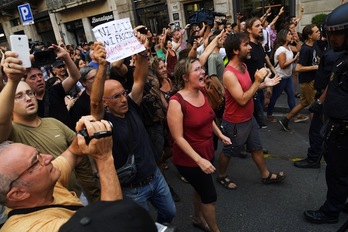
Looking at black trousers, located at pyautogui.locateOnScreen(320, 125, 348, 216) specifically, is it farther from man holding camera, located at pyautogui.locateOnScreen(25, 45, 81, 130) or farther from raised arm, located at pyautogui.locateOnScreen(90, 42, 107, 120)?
man holding camera, located at pyautogui.locateOnScreen(25, 45, 81, 130)

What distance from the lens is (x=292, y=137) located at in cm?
452

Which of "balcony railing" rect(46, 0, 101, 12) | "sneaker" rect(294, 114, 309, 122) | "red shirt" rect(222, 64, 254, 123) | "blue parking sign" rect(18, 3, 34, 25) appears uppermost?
"balcony railing" rect(46, 0, 101, 12)

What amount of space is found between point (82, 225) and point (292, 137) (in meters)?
4.25

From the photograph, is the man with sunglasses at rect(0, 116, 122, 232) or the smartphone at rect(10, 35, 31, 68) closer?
the man with sunglasses at rect(0, 116, 122, 232)

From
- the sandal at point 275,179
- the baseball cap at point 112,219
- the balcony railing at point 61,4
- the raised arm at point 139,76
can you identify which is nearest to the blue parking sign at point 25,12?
the raised arm at point 139,76

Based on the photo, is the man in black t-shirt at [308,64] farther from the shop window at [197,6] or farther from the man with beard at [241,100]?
the shop window at [197,6]

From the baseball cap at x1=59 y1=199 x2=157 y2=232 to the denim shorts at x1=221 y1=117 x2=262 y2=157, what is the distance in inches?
90.6

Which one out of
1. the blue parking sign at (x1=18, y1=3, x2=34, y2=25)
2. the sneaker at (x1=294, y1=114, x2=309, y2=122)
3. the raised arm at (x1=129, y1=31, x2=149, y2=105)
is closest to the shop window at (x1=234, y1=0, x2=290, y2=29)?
the sneaker at (x1=294, y1=114, x2=309, y2=122)

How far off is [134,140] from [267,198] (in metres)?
1.78

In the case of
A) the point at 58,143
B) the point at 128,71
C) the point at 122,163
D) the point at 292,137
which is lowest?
the point at 292,137

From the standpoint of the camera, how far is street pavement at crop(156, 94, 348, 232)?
108 inches

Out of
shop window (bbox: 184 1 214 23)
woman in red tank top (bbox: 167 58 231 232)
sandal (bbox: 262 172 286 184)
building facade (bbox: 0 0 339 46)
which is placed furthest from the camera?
shop window (bbox: 184 1 214 23)

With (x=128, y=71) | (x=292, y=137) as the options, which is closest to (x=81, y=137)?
(x=128, y=71)

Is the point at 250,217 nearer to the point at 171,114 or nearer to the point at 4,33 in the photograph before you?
the point at 171,114
